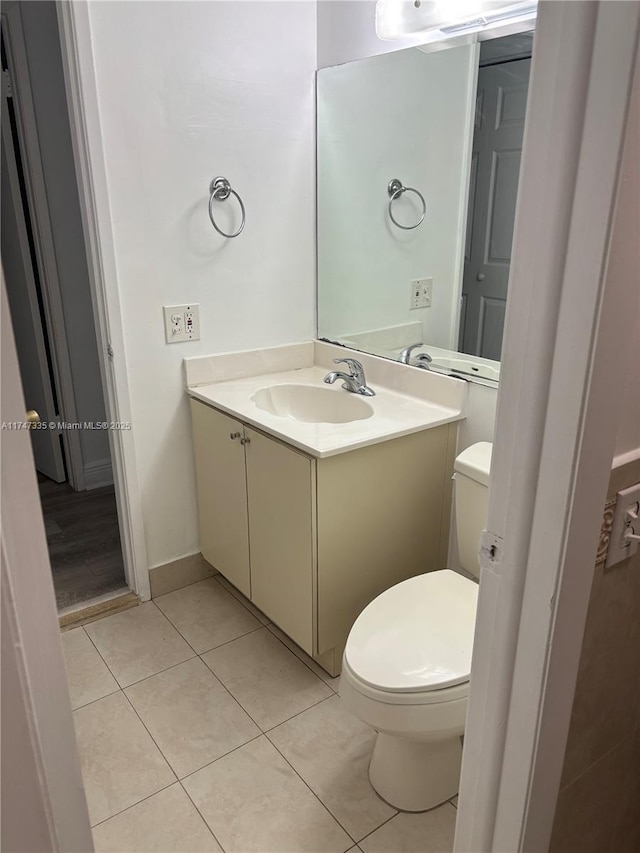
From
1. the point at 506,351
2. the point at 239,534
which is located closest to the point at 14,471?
the point at 506,351

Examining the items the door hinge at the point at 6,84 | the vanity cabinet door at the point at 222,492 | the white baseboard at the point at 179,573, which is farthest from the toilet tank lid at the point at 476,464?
the door hinge at the point at 6,84

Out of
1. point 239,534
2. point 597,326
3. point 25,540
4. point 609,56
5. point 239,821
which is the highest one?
point 609,56

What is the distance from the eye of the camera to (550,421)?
0.72 metres

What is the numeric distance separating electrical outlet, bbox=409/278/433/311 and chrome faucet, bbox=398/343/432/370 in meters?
0.14

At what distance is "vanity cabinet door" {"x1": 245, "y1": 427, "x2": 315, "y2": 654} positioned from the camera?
1771 millimetres

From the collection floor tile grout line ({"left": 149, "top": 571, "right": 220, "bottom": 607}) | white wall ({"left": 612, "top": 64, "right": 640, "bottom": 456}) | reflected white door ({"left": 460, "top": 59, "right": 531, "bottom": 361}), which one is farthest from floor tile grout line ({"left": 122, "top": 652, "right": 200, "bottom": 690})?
Result: white wall ({"left": 612, "top": 64, "right": 640, "bottom": 456})

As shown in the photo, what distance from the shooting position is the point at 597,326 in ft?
2.18

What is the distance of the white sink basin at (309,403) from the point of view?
2137 millimetres

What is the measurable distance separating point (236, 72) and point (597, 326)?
6.00ft

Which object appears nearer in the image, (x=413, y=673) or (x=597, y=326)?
(x=597, y=326)

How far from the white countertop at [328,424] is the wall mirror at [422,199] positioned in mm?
145

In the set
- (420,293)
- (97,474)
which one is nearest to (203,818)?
(420,293)

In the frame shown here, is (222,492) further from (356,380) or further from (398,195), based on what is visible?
(398,195)

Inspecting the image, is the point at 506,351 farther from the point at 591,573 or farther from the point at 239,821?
the point at 239,821
